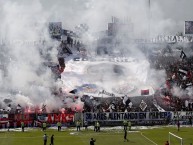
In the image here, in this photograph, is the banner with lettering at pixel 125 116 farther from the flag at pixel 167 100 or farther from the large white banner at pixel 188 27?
the large white banner at pixel 188 27

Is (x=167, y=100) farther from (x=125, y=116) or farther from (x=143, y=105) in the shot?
(x=125, y=116)

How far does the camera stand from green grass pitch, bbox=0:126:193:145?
160ft

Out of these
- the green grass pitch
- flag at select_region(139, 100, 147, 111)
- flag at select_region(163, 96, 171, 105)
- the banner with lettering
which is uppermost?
flag at select_region(163, 96, 171, 105)

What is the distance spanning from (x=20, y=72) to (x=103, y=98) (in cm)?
1406

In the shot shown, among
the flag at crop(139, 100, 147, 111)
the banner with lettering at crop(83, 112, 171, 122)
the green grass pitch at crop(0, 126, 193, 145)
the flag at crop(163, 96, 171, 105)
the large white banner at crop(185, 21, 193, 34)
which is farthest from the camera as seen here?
the large white banner at crop(185, 21, 193, 34)

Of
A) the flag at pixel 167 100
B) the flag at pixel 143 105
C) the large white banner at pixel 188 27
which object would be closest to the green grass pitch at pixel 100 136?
the flag at pixel 143 105

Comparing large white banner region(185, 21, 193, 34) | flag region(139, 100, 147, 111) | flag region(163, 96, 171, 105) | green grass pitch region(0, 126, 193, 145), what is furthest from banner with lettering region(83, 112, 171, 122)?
large white banner region(185, 21, 193, 34)

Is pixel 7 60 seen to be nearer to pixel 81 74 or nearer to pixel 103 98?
pixel 81 74

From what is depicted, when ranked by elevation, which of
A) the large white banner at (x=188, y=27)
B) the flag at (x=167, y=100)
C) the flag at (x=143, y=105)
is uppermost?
the large white banner at (x=188, y=27)

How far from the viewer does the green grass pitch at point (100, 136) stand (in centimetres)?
4888

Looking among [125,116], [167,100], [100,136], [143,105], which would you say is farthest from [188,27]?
[100,136]

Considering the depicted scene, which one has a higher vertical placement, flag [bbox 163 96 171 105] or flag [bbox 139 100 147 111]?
flag [bbox 163 96 171 105]

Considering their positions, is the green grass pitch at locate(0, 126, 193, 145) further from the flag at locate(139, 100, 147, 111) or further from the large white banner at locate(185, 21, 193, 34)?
the large white banner at locate(185, 21, 193, 34)

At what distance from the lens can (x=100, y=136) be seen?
Answer: 54.0m
